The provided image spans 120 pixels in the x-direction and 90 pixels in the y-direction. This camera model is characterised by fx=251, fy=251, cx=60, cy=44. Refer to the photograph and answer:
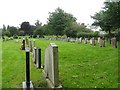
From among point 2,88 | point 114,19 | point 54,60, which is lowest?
point 2,88

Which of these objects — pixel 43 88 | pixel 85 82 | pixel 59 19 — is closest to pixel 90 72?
pixel 85 82

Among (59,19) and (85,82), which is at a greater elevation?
(59,19)

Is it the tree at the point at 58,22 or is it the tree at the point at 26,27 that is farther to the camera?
the tree at the point at 26,27

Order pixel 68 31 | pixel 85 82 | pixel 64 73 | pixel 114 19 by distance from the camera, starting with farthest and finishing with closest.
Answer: pixel 68 31, pixel 114 19, pixel 64 73, pixel 85 82

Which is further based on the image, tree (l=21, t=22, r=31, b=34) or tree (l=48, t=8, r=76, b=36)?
tree (l=21, t=22, r=31, b=34)

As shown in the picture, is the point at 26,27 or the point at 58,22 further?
the point at 26,27

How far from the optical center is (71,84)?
8.60m

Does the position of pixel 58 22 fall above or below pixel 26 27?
above

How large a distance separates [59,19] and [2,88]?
67420 mm

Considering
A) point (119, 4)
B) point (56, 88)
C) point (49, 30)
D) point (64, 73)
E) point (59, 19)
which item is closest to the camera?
point (56, 88)

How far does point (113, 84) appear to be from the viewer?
8.40 meters

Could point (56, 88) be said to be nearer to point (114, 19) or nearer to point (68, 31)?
point (114, 19)

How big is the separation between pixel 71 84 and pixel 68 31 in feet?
175

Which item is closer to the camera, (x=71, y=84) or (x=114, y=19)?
(x=71, y=84)
